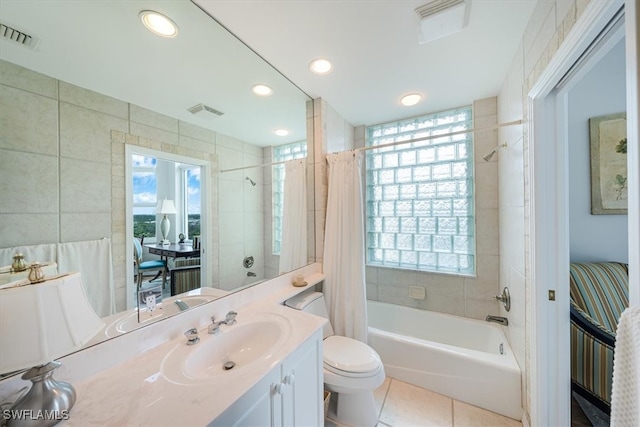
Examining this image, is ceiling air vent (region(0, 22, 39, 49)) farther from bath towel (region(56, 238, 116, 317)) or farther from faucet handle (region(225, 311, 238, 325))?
faucet handle (region(225, 311, 238, 325))

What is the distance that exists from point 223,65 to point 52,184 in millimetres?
1119

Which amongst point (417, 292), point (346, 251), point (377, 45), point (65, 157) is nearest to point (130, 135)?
point (65, 157)

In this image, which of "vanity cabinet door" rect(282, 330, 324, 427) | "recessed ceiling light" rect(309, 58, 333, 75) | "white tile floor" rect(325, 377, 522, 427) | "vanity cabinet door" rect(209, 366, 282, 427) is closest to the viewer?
"vanity cabinet door" rect(209, 366, 282, 427)

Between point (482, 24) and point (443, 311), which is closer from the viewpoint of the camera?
point (482, 24)

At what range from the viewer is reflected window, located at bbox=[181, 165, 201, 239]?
1.21 metres

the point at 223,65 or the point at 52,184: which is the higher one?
the point at 223,65

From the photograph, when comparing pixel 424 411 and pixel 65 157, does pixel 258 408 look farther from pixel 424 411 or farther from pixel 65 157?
pixel 424 411

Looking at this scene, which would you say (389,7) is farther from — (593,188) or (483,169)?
(593,188)

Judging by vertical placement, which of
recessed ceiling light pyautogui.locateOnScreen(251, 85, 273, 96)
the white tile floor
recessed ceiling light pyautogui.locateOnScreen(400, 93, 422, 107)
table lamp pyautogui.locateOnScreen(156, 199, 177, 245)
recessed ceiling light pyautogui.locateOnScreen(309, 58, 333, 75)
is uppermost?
recessed ceiling light pyautogui.locateOnScreen(309, 58, 333, 75)

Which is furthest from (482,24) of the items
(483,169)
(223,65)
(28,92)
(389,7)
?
(28,92)

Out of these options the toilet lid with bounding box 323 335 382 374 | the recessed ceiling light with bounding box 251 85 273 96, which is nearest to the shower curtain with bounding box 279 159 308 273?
the recessed ceiling light with bounding box 251 85 273 96

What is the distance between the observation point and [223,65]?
4.78 ft

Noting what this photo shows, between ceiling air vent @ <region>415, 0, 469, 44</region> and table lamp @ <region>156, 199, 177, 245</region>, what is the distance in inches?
64.6

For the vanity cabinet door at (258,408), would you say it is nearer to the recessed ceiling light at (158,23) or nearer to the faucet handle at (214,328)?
the faucet handle at (214,328)
